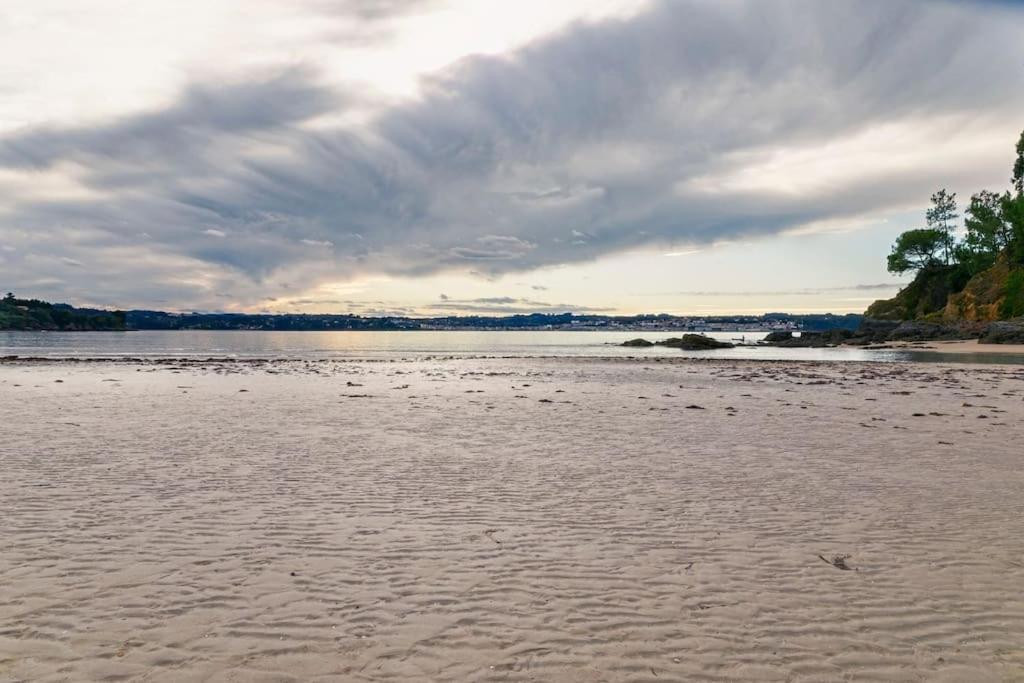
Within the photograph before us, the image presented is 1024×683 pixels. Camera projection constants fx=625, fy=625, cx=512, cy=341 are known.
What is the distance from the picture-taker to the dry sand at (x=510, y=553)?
4824 mm

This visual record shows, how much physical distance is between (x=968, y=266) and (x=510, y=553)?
117017 millimetres

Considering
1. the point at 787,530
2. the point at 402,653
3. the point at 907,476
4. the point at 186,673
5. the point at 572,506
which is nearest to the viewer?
the point at 186,673

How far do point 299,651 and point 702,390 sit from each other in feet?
83.5

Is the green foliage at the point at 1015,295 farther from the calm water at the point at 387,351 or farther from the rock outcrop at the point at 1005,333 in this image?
the calm water at the point at 387,351

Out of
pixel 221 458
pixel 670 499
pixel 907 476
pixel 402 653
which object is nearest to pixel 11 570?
pixel 402 653

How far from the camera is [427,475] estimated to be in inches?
447

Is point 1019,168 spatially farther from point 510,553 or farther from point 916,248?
point 510,553

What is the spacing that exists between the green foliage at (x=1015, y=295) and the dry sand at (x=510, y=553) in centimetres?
7596

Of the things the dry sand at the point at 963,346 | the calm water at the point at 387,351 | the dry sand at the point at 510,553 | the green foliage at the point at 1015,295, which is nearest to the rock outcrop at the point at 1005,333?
the dry sand at the point at 963,346

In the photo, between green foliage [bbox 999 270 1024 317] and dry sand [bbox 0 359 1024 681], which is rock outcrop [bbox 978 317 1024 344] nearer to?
green foliage [bbox 999 270 1024 317]

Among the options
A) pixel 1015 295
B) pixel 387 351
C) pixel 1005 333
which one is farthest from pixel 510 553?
pixel 1015 295

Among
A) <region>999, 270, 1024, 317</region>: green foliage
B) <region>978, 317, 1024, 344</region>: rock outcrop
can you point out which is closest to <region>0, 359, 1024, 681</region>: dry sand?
<region>978, 317, 1024, 344</region>: rock outcrop

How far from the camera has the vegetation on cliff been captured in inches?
3123

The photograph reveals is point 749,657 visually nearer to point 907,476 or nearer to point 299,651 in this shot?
point 299,651
